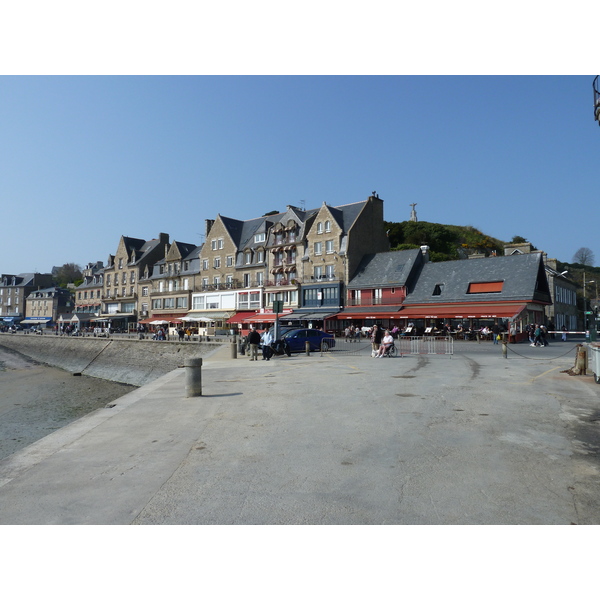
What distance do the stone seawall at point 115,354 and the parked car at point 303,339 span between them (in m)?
5.57

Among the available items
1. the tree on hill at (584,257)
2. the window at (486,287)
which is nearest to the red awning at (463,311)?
the window at (486,287)

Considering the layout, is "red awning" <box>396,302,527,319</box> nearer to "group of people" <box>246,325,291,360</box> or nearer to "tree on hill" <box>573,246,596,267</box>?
"group of people" <box>246,325,291,360</box>

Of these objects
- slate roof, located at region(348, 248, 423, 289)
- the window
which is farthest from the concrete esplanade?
slate roof, located at region(348, 248, 423, 289)

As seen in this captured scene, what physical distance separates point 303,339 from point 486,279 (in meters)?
21.4

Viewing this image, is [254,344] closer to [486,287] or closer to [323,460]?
[323,460]

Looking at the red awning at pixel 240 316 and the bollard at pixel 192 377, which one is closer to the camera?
the bollard at pixel 192 377

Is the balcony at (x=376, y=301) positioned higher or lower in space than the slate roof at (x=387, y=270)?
lower

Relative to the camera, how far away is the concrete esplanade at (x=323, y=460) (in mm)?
4465

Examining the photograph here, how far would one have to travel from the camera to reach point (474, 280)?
3916 centimetres

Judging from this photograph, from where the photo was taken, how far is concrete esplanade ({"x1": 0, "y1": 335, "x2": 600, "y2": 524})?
446 centimetres

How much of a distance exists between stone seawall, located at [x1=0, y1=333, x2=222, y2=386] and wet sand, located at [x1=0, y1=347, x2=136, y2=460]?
1744mm

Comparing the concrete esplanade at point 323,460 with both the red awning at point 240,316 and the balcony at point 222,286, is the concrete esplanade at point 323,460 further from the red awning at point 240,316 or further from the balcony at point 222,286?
the balcony at point 222,286

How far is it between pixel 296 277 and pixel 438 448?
4390cm

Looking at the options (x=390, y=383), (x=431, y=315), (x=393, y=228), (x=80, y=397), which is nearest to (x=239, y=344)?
(x=80, y=397)
